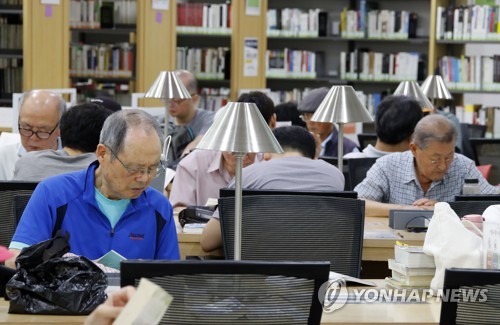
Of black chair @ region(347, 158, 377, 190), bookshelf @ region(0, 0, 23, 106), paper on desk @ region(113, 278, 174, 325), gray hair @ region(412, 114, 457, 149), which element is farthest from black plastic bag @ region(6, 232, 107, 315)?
bookshelf @ region(0, 0, 23, 106)

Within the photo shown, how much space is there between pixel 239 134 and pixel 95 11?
804 cm

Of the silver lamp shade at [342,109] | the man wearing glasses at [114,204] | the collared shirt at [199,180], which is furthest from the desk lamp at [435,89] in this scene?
the man wearing glasses at [114,204]

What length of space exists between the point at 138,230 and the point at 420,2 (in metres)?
8.61

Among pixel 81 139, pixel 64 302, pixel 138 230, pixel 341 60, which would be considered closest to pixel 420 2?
pixel 341 60

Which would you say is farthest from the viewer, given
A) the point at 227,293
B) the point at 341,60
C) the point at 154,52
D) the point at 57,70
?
the point at 341,60

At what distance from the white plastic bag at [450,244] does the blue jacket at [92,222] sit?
2.98 ft

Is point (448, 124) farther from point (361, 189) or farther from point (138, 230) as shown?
point (138, 230)

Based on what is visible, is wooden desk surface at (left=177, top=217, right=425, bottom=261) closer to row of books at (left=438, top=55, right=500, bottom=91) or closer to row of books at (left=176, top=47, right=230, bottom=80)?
row of books at (left=438, top=55, right=500, bottom=91)

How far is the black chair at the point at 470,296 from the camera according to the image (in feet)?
7.55

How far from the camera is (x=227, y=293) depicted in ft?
7.44

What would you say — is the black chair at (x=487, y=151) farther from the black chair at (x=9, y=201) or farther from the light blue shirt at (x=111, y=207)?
the light blue shirt at (x=111, y=207)

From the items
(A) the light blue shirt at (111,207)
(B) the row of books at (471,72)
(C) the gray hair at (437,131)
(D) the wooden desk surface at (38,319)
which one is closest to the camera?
(D) the wooden desk surface at (38,319)

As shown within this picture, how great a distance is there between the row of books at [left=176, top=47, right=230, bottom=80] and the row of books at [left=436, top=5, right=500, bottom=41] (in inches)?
93.9

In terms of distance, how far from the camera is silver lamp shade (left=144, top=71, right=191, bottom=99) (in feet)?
20.1
